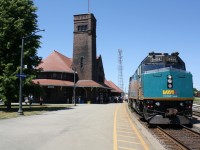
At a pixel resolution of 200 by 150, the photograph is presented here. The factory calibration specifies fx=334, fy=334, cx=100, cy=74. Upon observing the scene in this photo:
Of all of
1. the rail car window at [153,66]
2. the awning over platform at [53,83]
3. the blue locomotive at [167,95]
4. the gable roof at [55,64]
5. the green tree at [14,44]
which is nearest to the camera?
the blue locomotive at [167,95]

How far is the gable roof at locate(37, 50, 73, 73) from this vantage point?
6806 centimetres

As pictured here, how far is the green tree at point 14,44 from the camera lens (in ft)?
111

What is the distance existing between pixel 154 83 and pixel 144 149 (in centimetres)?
818

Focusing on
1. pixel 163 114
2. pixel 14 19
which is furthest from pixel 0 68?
pixel 163 114

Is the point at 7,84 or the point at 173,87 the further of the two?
the point at 7,84

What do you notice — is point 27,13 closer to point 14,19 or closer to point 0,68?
point 14,19

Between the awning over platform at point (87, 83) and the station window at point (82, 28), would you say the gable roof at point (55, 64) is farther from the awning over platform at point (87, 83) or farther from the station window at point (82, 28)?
the station window at point (82, 28)

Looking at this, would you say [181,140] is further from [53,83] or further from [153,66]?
[53,83]

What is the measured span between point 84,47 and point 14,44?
3789 cm

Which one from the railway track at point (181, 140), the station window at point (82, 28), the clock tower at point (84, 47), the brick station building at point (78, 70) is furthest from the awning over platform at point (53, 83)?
the railway track at point (181, 140)

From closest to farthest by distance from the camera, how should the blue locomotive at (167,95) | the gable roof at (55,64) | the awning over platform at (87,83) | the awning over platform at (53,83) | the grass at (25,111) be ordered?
the blue locomotive at (167,95) < the grass at (25,111) < the awning over platform at (53,83) < the gable roof at (55,64) < the awning over platform at (87,83)

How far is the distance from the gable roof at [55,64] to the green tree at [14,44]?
30.5 m

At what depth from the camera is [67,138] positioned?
13.3 meters

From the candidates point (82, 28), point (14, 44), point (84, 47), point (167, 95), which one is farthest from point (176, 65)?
point (82, 28)
